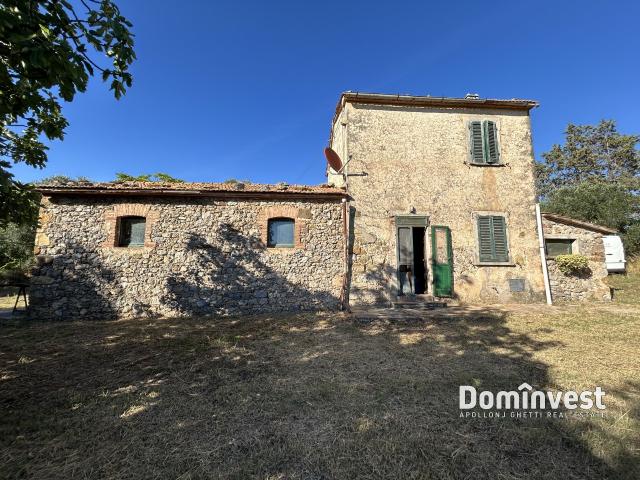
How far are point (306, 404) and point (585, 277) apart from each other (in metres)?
9.96

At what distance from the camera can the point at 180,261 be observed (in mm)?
7758

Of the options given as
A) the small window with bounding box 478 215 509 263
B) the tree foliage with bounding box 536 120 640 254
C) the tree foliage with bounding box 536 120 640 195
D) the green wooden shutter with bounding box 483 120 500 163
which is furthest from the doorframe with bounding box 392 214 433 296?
the tree foliage with bounding box 536 120 640 195

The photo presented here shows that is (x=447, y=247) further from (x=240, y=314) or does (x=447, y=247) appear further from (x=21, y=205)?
(x=21, y=205)

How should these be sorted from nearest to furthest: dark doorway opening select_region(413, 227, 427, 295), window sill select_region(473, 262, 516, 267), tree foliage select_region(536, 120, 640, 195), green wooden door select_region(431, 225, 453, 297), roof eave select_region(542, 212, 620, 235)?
green wooden door select_region(431, 225, 453, 297)
window sill select_region(473, 262, 516, 267)
roof eave select_region(542, 212, 620, 235)
dark doorway opening select_region(413, 227, 427, 295)
tree foliage select_region(536, 120, 640, 195)

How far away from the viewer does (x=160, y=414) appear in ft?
9.62

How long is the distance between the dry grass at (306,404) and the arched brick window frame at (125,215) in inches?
101

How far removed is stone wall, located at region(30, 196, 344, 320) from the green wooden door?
2729mm

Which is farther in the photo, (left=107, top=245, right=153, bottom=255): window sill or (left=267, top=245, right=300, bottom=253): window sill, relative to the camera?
(left=267, top=245, right=300, bottom=253): window sill

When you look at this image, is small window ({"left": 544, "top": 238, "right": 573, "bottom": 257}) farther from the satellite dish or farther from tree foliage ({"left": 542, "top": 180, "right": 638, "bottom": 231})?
tree foliage ({"left": 542, "top": 180, "right": 638, "bottom": 231})

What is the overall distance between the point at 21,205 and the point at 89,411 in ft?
11.2

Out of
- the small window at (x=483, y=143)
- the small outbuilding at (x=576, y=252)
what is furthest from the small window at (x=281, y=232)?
the small outbuilding at (x=576, y=252)

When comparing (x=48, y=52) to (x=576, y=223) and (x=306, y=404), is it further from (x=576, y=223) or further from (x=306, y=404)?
(x=576, y=223)

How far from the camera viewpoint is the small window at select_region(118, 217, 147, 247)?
7957 mm

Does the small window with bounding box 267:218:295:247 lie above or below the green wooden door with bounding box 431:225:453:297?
above
